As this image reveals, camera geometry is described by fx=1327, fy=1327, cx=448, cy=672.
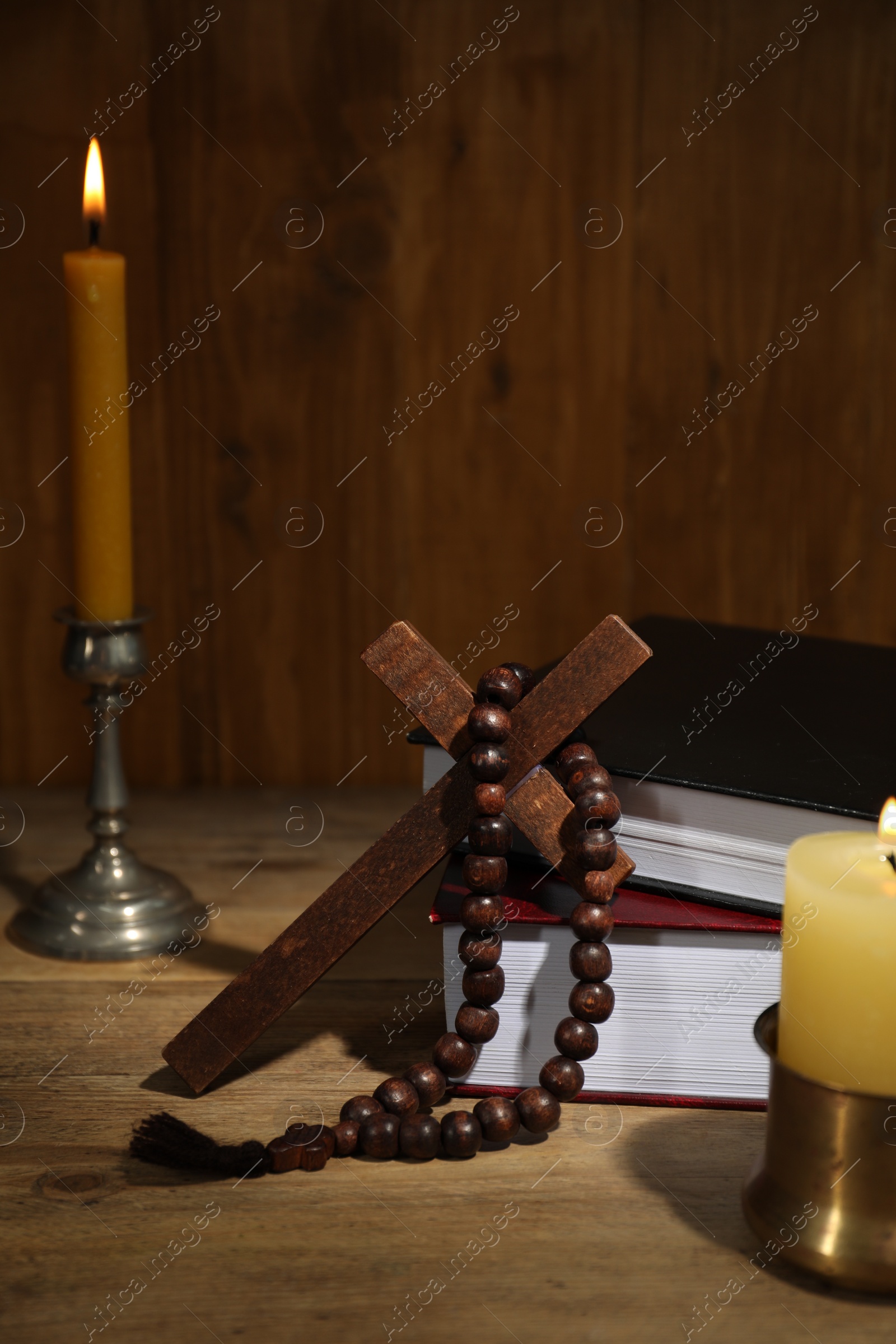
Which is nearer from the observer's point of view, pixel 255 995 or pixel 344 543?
pixel 255 995

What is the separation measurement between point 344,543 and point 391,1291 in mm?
650

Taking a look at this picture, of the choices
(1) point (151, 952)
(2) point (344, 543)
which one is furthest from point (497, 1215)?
(2) point (344, 543)

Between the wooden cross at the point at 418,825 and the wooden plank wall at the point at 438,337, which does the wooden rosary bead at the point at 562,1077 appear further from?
the wooden plank wall at the point at 438,337

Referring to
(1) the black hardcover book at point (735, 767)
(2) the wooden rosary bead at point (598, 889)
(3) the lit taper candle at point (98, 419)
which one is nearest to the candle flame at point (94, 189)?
(3) the lit taper candle at point (98, 419)

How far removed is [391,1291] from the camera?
481 mm

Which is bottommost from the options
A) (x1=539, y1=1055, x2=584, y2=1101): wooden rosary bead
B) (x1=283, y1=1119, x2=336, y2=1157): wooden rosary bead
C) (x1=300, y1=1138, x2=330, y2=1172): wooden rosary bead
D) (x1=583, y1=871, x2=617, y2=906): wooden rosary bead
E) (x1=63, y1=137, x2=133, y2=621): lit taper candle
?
(x1=300, y1=1138, x2=330, y2=1172): wooden rosary bead

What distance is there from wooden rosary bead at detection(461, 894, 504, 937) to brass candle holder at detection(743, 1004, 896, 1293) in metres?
0.14

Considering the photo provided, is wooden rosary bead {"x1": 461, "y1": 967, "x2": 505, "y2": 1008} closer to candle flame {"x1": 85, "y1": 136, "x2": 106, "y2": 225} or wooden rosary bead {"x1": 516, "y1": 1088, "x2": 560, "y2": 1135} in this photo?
wooden rosary bead {"x1": 516, "y1": 1088, "x2": 560, "y2": 1135}

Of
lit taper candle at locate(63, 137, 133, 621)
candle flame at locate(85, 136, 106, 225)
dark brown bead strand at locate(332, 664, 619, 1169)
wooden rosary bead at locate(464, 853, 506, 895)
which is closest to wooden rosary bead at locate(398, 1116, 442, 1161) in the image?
dark brown bead strand at locate(332, 664, 619, 1169)

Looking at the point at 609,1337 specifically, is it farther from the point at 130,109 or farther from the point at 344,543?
the point at 130,109

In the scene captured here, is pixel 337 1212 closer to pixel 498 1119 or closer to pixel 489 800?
pixel 498 1119

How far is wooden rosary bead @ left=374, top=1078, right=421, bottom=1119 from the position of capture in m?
0.58

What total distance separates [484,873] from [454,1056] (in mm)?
84

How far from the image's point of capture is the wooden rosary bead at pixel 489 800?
59cm
